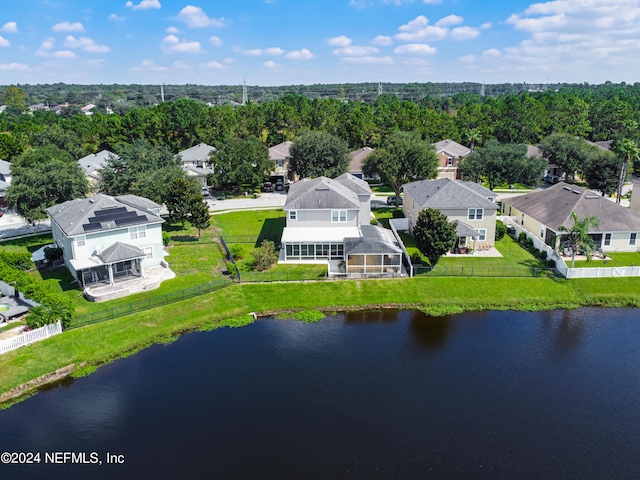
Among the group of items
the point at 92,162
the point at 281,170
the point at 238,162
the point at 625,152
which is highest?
the point at 625,152

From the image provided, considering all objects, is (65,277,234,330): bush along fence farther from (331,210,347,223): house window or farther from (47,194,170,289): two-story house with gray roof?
(331,210,347,223): house window

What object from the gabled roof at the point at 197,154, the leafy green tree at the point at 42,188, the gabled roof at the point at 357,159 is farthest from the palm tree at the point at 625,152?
the leafy green tree at the point at 42,188

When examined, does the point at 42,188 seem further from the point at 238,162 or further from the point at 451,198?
the point at 451,198

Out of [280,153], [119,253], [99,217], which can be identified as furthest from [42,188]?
[280,153]

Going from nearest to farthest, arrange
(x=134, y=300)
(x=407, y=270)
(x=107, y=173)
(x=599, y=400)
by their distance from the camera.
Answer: (x=599, y=400), (x=134, y=300), (x=407, y=270), (x=107, y=173)

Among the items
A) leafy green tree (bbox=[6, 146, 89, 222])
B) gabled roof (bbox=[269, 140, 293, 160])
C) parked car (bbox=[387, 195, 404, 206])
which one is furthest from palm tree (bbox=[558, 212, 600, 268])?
leafy green tree (bbox=[6, 146, 89, 222])

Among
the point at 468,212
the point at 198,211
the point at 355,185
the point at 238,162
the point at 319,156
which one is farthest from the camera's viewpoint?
the point at 238,162

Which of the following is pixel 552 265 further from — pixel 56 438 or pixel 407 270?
pixel 56 438

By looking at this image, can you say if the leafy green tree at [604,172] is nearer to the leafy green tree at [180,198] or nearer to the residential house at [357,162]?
the residential house at [357,162]

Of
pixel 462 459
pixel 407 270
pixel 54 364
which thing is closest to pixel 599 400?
pixel 462 459
